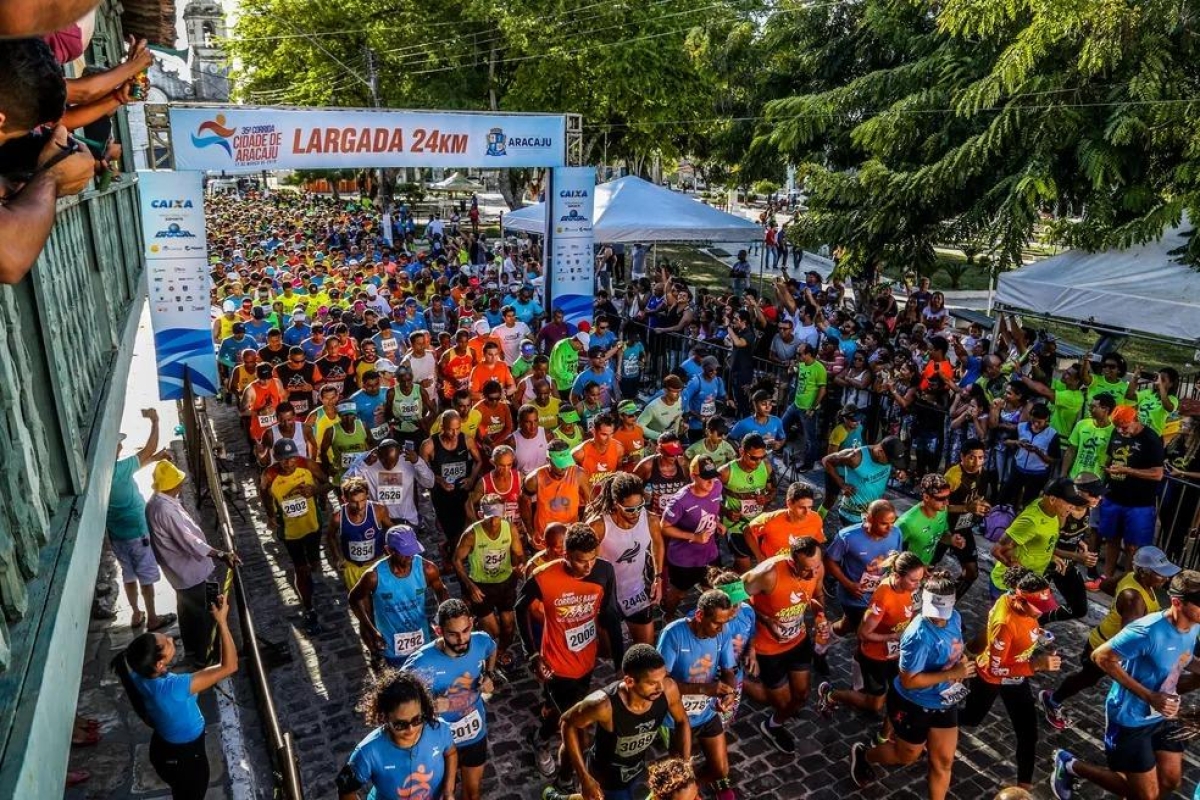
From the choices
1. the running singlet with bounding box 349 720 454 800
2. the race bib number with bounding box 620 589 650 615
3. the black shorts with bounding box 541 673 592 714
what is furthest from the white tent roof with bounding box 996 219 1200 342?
the running singlet with bounding box 349 720 454 800

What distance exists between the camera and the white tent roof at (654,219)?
17.1 m

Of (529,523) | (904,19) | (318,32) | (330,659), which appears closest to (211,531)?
(330,659)

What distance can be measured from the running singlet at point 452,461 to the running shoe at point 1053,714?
5.06 m

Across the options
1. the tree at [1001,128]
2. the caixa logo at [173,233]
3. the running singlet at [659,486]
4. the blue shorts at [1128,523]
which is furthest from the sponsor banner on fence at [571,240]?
the blue shorts at [1128,523]

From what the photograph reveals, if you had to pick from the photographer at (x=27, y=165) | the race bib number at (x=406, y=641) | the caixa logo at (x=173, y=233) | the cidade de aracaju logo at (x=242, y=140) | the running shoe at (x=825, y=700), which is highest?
the photographer at (x=27, y=165)

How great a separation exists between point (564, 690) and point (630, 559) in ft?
3.80

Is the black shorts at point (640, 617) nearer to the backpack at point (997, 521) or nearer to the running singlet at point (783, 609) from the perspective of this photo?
the running singlet at point (783, 609)

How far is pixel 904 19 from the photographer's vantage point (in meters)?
16.8

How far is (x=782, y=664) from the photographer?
6078mm

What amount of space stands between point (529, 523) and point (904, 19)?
1409cm

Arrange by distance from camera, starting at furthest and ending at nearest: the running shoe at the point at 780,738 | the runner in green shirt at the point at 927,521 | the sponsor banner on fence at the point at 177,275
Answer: the sponsor banner on fence at the point at 177,275
the runner in green shirt at the point at 927,521
the running shoe at the point at 780,738

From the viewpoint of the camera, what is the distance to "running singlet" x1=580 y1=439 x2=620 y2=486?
7891 millimetres

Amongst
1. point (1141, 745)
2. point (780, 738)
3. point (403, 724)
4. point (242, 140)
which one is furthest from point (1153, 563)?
point (242, 140)

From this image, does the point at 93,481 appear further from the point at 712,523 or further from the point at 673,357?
the point at 673,357
